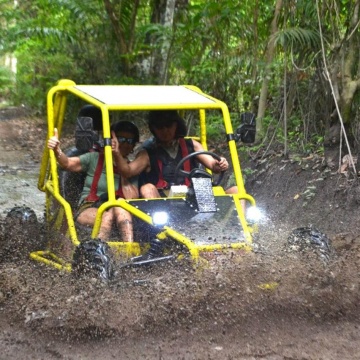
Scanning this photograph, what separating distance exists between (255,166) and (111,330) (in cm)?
524

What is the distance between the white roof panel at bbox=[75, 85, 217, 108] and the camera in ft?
17.2

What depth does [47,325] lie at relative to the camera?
13.2 ft

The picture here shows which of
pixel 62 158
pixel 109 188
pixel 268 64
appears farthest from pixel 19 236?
pixel 268 64

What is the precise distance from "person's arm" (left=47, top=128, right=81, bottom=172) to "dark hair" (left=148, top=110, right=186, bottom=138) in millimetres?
717

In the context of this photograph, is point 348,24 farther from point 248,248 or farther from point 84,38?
point 84,38

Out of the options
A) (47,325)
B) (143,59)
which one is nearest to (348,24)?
(47,325)

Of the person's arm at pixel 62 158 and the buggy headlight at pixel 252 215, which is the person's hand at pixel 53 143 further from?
the buggy headlight at pixel 252 215

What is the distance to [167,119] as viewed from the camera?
577 centimetres

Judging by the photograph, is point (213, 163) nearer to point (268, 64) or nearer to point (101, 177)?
point (101, 177)

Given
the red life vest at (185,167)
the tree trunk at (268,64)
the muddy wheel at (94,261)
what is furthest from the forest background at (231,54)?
the muddy wheel at (94,261)

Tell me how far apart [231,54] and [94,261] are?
7216 millimetres

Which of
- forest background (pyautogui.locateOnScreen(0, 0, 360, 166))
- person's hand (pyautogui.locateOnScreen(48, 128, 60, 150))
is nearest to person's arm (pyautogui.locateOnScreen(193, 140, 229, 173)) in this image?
person's hand (pyautogui.locateOnScreen(48, 128, 60, 150))

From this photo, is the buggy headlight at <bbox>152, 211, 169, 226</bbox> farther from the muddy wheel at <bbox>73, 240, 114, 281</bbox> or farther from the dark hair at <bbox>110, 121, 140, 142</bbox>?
the dark hair at <bbox>110, 121, 140, 142</bbox>

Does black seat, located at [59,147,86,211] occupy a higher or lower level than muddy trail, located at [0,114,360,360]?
higher
